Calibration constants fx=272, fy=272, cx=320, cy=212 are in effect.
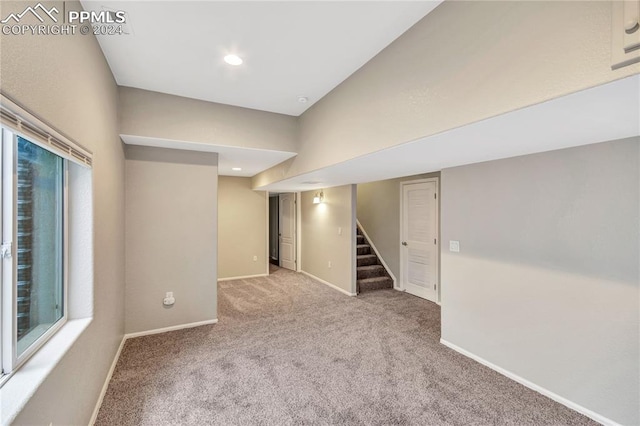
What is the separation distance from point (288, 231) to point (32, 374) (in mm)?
6254

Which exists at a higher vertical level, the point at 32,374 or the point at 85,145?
the point at 85,145

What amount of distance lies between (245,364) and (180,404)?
682 millimetres

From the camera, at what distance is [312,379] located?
98.3 inches

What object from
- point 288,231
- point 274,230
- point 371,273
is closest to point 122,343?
point 371,273

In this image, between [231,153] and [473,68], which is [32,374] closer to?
[473,68]

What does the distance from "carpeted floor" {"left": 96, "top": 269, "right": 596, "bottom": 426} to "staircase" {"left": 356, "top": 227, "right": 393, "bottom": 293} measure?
1330 millimetres

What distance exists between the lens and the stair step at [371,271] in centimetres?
553

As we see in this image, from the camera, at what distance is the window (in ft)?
3.96

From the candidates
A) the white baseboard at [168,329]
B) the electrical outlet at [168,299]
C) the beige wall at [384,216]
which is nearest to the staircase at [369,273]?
the beige wall at [384,216]

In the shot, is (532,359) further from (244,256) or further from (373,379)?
(244,256)

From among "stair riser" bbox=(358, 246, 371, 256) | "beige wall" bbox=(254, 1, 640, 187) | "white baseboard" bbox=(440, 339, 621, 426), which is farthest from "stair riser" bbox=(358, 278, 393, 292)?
"beige wall" bbox=(254, 1, 640, 187)

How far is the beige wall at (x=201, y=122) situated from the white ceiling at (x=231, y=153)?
0.08 m

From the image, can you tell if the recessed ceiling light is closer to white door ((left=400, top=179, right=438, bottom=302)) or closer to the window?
the window

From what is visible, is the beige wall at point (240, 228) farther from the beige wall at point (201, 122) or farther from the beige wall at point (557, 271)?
→ the beige wall at point (557, 271)
